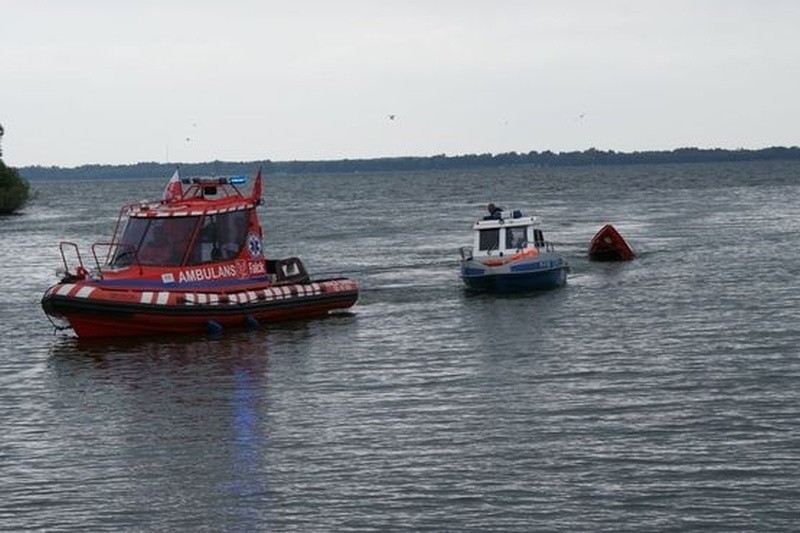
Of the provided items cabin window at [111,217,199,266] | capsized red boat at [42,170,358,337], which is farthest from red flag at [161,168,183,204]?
cabin window at [111,217,199,266]

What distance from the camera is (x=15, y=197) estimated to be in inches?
4690

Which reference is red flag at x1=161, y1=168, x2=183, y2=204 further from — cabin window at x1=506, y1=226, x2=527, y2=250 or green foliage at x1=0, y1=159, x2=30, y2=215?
green foliage at x1=0, y1=159, x2=30, y2=215

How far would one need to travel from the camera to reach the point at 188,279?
35.5 m

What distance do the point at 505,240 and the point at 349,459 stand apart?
77.3 feet

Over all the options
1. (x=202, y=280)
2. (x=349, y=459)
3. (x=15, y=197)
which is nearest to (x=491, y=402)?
(x=349, y=459)

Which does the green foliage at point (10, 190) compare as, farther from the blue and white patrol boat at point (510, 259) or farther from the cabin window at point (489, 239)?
the blue and white patrol boat at point (510, 259)

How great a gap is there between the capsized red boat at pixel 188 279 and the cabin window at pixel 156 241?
25 millimetres

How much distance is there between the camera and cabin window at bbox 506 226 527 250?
44625 millimetres

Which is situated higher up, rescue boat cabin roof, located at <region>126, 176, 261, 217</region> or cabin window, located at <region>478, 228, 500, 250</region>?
rescue boat cabin roof, located at <region>126, 176, 261, 217</region>

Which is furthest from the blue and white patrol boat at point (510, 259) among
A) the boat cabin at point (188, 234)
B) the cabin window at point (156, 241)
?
the cabin window at point (156, 241)

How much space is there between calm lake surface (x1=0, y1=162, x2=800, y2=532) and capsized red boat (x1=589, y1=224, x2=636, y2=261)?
894 centimetres

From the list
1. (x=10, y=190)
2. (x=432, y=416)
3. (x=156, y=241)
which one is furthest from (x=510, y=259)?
(x=10, y=190)

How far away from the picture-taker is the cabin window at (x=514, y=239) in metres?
44.6

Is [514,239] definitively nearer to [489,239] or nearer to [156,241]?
[489,239]
